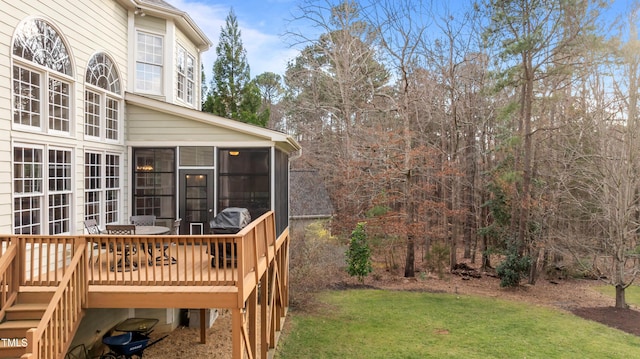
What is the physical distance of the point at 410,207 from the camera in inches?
672

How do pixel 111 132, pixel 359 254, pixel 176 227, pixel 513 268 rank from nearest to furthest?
pixel 176 227 → pixel 111 132 → pixel 513 268 → pixel 359 254

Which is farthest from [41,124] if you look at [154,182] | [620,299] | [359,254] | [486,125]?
[486,125]

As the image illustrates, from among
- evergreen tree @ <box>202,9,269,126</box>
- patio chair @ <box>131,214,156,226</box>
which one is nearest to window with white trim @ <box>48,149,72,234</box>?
patio chair @ <box>131,214,156,226</box>

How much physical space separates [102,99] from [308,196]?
13.5 metres

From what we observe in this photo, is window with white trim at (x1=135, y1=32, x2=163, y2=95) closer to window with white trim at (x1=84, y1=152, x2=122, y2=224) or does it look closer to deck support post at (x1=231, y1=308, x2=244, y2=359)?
window with white trim at (x1=84, y1=152, x2=122, y2=224)

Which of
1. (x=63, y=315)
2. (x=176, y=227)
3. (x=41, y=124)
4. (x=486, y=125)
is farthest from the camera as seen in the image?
(x=486, y=125)

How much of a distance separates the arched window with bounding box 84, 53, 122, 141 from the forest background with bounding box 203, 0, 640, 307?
9.56 meters

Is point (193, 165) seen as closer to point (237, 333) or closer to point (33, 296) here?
point (33, 296)

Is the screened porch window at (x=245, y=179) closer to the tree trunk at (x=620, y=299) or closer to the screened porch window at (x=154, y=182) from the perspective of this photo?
the screened porch window at (x=154, y=182)

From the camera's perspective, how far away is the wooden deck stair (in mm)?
4945

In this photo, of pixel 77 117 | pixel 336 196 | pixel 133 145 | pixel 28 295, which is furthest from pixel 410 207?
pixel 28 295

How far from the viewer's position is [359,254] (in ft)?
53.2

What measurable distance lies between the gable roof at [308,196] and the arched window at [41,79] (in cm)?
1366

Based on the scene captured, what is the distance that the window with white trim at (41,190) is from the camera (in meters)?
6.33
